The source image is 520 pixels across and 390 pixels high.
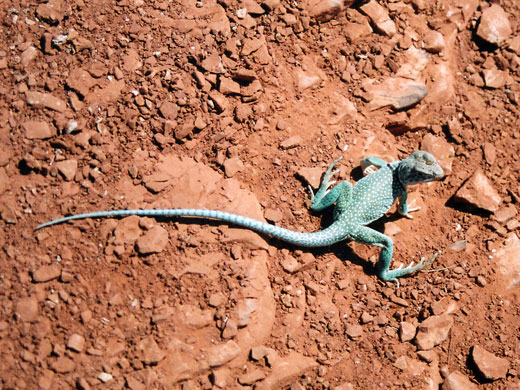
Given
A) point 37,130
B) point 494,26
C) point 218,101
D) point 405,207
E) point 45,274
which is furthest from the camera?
point 494,26

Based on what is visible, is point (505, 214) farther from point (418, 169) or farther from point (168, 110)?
point (168, 110)

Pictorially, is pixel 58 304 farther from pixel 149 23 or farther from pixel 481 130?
pixel 481 130

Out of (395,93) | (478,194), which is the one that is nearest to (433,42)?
(395,93)

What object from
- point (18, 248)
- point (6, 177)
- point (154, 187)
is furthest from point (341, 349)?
point (6, 177)

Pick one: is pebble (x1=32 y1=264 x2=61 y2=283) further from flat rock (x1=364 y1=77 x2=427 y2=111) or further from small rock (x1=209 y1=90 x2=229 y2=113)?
flat rock (x1=364 y1=77 x2=427 y2=111)

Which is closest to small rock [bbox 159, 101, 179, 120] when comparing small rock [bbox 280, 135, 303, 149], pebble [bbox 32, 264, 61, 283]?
small rock [bbox 280, 135, 303, 149]

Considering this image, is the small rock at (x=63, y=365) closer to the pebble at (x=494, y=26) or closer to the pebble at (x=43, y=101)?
the pebble at (x=43, y=101)
